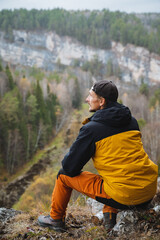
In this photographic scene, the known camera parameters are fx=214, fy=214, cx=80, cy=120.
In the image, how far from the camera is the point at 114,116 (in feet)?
8.29

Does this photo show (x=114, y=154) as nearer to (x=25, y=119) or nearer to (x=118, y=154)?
(x=118, y=154)

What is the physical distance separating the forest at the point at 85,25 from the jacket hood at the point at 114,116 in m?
112

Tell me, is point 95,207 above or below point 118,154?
below

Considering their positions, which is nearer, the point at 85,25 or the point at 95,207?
the point at 95,207

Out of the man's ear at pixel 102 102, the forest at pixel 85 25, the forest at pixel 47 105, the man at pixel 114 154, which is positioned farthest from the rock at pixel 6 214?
the forest at pixel 85 25

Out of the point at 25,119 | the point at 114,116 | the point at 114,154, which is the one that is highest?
the point at 114,116

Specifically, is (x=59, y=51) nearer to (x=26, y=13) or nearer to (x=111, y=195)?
(x=26, y=13)

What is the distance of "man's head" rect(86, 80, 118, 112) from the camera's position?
2730mm

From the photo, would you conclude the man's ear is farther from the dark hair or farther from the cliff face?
the cliff face

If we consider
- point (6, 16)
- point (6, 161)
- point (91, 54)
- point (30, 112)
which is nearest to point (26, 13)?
point (6, 16)

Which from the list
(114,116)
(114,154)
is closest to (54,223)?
(114,154)

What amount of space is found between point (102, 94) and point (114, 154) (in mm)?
782

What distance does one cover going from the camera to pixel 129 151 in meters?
2.53

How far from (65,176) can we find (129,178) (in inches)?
36.3
